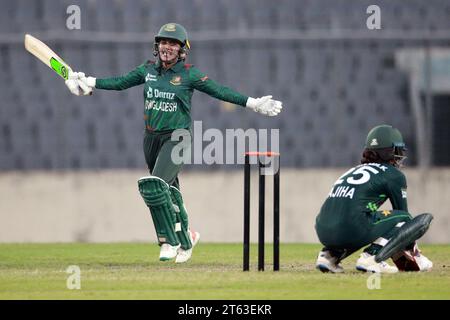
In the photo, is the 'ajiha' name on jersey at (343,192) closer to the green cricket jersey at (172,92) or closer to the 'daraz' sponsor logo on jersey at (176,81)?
the green cricket jersey at (172,92)

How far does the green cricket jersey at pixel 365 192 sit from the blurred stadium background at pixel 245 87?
524 cm

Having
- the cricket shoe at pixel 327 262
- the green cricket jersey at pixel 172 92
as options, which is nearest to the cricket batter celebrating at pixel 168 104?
the green cricket jersey at pixel 172 92

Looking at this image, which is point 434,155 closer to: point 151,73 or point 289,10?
point 289,10

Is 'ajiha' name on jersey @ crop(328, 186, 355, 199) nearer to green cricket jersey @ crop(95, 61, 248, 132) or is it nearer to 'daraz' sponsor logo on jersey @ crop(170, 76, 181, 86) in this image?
green cricket jersey @ crop(95, 61, 248, 132)

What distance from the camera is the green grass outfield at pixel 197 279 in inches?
342

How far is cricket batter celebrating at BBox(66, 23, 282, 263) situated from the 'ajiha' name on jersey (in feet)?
4.02

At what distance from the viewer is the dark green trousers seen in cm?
1111

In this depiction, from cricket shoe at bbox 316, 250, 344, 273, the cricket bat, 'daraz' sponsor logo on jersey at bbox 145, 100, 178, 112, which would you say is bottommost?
cricket shoe at bbox 316, 250, 344, 273

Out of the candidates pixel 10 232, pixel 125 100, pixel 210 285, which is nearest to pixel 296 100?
pixel 125 100

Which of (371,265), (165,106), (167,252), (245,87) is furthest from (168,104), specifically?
(245,87)

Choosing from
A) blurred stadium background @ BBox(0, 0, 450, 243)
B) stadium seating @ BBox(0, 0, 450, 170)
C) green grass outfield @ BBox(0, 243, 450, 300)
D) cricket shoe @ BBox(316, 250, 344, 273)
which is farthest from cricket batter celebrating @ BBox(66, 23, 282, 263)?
stadium seating @ BBox(0, 0, 450, 170)

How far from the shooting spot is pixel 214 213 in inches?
597

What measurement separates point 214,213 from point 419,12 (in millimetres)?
3604

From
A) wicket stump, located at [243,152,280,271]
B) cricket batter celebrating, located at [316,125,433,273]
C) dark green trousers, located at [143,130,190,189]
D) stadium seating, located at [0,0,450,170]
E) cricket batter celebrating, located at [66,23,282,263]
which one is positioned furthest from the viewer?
stadium seating, located at [0,0,450,170]
